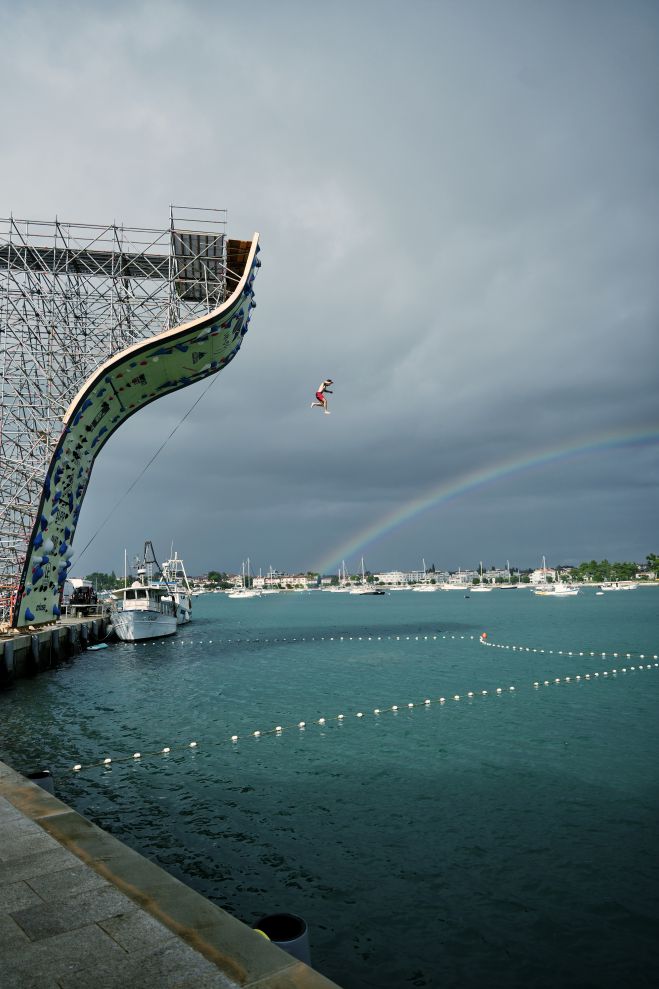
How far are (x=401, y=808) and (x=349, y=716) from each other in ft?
33.6

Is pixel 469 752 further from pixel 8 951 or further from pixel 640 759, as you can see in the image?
pixel 8 951

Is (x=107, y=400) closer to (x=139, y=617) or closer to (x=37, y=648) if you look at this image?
(x=37, y=648)

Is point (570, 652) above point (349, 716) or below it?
below

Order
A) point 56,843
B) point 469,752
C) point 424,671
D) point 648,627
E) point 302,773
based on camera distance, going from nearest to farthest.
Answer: point 56,843, point 302,773, point 469,752, point 424,671, point 648,627

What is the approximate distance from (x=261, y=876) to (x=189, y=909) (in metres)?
4.91

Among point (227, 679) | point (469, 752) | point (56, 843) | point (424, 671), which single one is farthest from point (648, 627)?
point (56, 843)

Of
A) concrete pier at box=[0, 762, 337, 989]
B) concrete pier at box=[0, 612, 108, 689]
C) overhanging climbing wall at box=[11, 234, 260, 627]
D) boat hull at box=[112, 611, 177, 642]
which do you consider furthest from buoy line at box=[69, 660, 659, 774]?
boat hull at box=[112, 611, 177, 642]

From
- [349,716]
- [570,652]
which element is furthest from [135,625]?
[570,652]

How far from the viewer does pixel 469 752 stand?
1773 cm

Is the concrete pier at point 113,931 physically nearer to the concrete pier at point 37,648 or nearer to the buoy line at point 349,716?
the buoy line at point 349,716

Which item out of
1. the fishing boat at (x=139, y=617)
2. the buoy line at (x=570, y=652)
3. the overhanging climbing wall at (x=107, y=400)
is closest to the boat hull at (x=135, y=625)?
the fishing boat at (x=139, y=617)

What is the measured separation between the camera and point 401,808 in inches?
518

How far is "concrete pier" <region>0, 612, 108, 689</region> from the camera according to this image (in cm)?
3062

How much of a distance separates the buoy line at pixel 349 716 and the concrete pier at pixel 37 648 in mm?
16411
